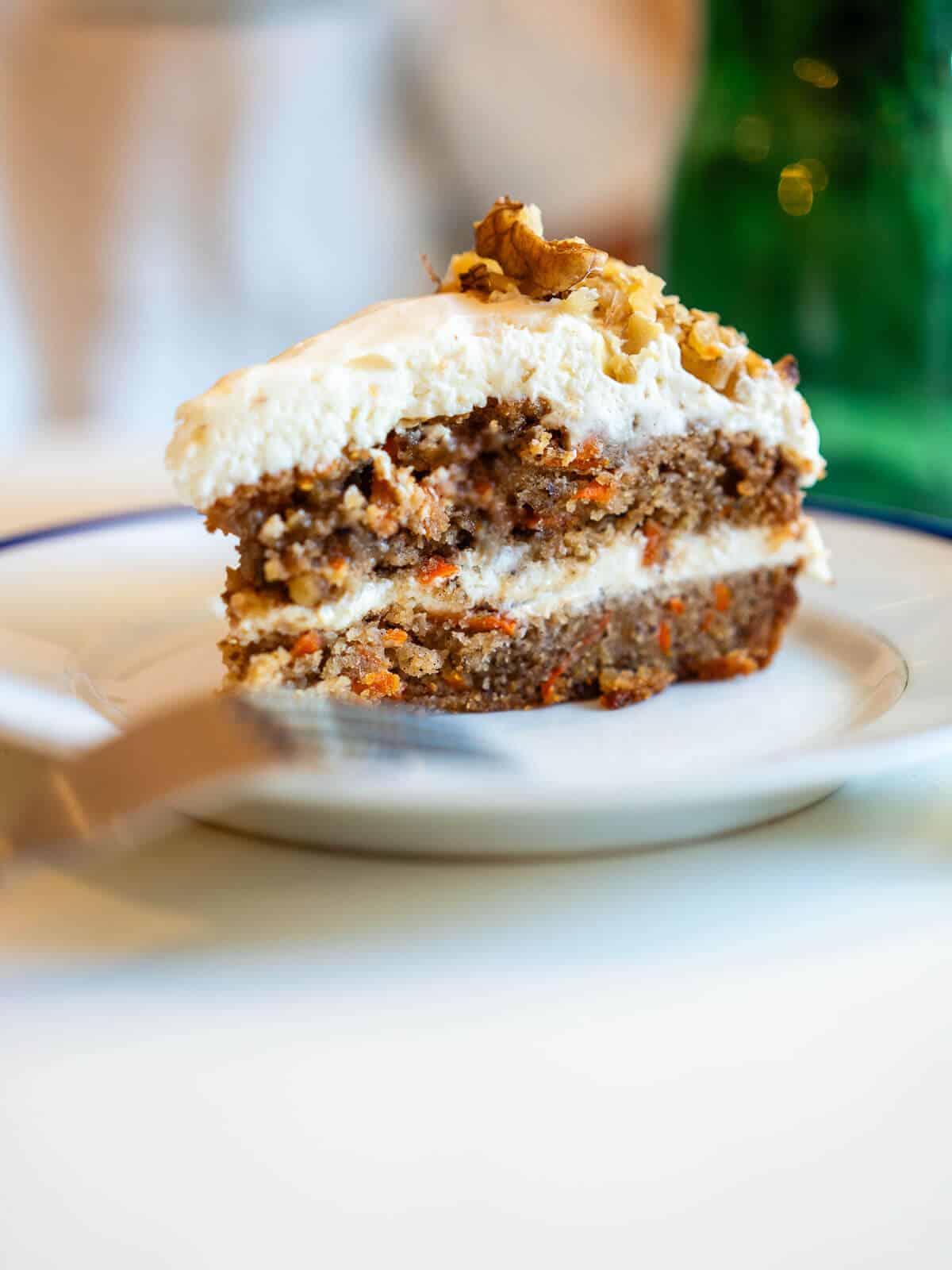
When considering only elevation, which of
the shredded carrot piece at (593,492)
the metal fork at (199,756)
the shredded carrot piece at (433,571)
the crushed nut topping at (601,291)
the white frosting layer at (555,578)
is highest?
the crushed nut topping at (601,291)

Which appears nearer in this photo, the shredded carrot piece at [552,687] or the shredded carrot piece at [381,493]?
the shredded carrot piece at [381,493]

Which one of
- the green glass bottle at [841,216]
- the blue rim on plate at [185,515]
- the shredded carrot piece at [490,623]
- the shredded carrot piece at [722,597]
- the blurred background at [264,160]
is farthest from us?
the blurred background at [264,160]

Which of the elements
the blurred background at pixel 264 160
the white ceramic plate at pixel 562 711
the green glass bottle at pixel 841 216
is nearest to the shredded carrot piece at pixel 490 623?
the white ceramic plate at pixel 562 711

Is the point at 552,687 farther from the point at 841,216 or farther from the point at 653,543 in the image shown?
the point at 841,216

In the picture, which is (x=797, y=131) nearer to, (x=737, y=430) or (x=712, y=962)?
(x=737, y=430)

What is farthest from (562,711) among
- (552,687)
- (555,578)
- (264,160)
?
(264,160)

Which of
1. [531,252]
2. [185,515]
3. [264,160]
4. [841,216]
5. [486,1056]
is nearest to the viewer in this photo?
[486,1056]

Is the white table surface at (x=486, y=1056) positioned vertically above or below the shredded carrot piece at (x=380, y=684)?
above

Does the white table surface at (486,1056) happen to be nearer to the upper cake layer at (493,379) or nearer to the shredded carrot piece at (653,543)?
the upper cake layer at (493,379)
